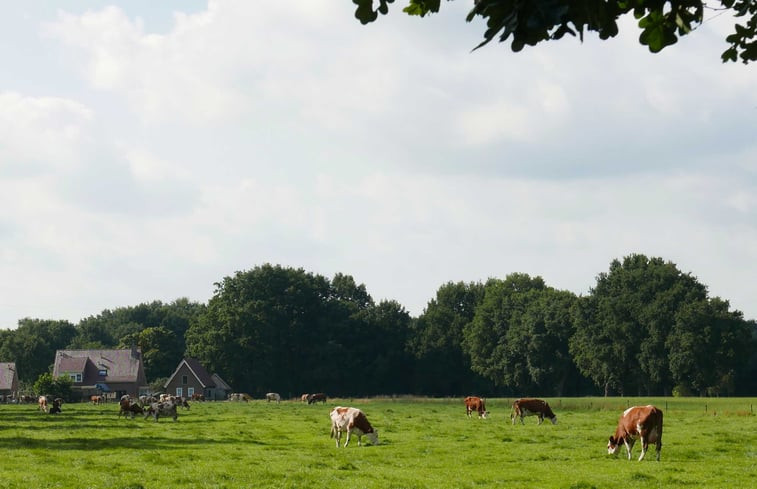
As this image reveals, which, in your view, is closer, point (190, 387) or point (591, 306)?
point (591, 306)

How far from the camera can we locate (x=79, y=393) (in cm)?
11662

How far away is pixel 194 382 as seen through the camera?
117m

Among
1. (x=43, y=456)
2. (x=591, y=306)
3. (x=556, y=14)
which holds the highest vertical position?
(x=591, y=306)

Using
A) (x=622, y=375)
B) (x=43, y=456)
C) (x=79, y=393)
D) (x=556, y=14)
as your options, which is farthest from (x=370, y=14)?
(x=79, y=393)

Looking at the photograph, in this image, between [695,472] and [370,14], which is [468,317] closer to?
[695,472]

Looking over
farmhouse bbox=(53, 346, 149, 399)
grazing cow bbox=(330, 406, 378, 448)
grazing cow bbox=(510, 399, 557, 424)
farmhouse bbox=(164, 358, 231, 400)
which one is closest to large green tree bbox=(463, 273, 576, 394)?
farmhouse bbox=(164, 358, 231, 400)

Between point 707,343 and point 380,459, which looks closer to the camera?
point 380,459

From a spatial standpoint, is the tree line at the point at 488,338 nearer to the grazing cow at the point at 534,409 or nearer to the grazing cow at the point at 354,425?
the grazing cow at the point at 534,409

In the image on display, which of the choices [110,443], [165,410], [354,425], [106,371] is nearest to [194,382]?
[106,371]

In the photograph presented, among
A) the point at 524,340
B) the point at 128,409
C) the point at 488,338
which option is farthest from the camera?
the point at 488,338

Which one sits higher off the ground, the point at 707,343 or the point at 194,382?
the point at 707,343

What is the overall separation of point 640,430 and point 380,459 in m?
7.37

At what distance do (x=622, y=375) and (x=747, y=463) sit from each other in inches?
A: 3220

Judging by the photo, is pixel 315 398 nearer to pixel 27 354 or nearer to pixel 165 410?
pixel 165 410
